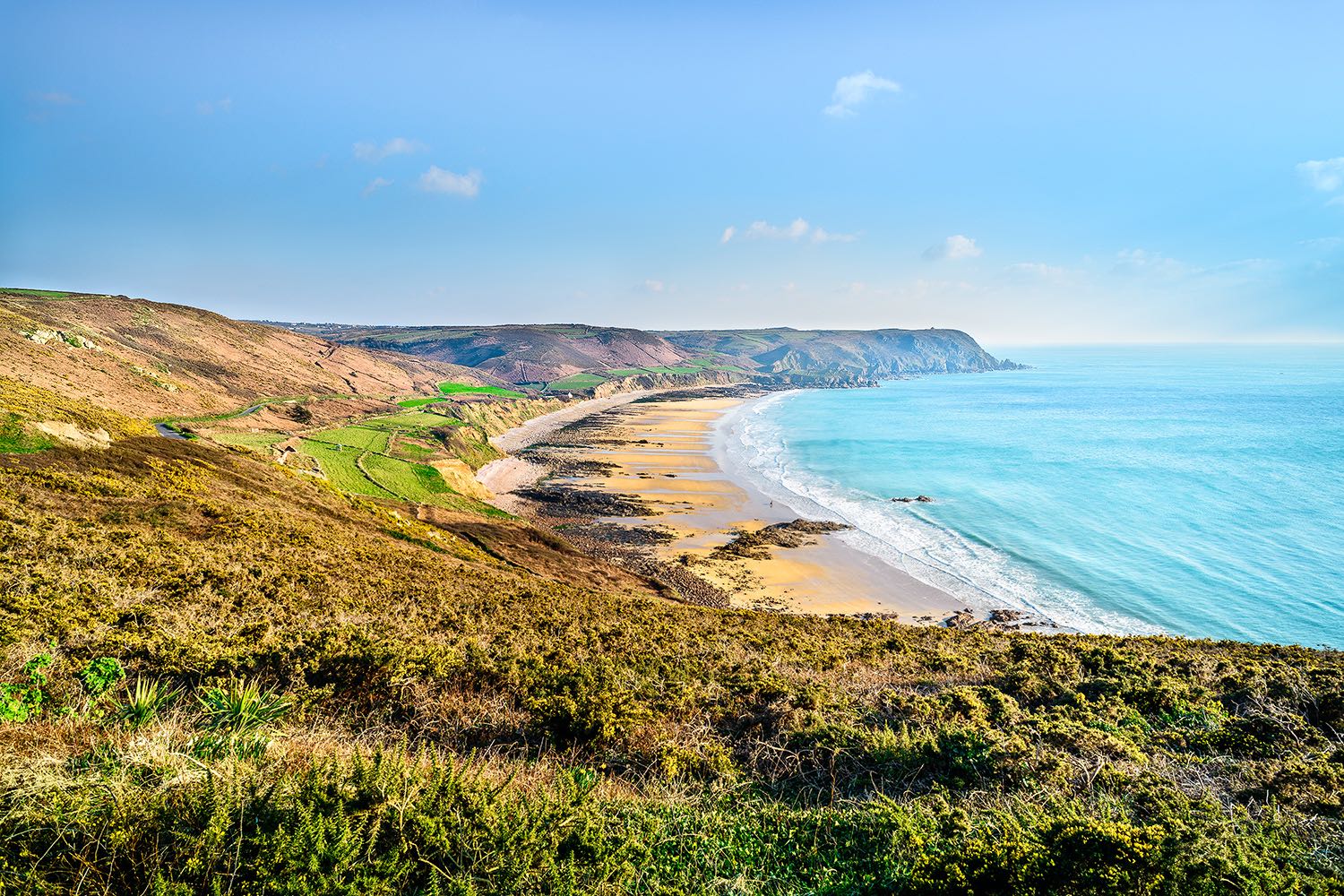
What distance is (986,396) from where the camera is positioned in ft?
420

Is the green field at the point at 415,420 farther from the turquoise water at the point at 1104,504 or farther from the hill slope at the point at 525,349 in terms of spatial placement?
the hill slope at the point at 525,349

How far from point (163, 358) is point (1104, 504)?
84.5 metres

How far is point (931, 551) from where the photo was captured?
32594 millimetres

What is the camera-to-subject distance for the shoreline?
86.3 ft

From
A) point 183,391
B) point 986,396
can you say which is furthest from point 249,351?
point 986,396

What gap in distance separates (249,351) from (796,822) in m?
89.3

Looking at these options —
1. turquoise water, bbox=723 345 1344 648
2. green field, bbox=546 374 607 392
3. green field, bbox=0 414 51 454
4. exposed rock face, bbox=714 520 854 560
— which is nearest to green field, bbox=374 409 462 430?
turquoise water, bbox=723 345 1344 648

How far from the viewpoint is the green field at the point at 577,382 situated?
429 feet

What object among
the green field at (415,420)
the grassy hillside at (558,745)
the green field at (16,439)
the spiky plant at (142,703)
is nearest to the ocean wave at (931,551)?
the grassy hillside at (558,745)

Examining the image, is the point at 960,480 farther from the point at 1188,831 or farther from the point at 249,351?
the point at 249,351

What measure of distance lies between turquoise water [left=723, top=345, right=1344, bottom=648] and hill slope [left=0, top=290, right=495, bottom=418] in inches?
1901

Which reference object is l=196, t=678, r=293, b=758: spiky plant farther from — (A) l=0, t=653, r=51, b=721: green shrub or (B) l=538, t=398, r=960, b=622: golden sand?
(B) l=538, t=398, r=960, b=622: golden sand

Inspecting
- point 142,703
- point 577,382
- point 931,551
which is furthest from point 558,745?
point 577,382

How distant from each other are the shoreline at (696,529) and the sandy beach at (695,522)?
95 mm
